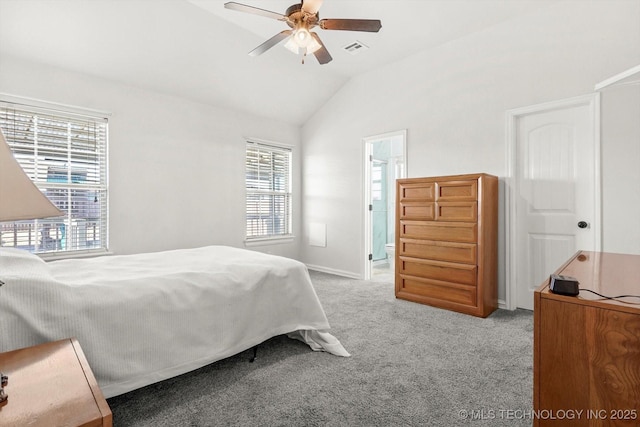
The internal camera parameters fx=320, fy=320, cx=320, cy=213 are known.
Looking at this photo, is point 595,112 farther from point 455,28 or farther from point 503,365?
point 503,365

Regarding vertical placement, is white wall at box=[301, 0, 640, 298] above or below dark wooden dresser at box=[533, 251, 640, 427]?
above

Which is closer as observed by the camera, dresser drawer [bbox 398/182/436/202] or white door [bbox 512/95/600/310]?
white door [bbox 512/95/600/310]

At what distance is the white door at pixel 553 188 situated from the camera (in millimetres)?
2924

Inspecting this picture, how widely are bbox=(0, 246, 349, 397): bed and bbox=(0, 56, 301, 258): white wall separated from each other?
1426mm

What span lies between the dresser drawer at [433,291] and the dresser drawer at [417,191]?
35.6 inches

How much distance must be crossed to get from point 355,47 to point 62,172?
11.5ft

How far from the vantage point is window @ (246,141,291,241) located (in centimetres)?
490

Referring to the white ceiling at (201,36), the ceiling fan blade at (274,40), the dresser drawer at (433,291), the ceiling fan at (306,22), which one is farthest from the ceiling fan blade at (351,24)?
the dresser drawer at (433,291)

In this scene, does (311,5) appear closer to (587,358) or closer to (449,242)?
(587,358)

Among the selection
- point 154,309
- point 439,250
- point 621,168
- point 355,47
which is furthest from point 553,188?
point 154,309

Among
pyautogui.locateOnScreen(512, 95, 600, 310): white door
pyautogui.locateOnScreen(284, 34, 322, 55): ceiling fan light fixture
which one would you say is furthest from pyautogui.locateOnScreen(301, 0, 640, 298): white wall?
pyautogui.locateOnScreen(284, 34, 322, 55): ceiling fan light fixture

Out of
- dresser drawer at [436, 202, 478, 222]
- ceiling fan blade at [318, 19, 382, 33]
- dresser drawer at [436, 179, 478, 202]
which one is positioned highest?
ceiling fan blade at [318, 19, 382, 33]

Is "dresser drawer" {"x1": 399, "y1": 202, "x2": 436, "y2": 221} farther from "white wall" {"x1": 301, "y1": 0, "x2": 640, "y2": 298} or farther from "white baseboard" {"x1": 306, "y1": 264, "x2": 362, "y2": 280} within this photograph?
"white baseboard" {"x1": 306, "y1": 264, "x2": 362, "y2": 280}

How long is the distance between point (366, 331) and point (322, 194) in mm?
2831
